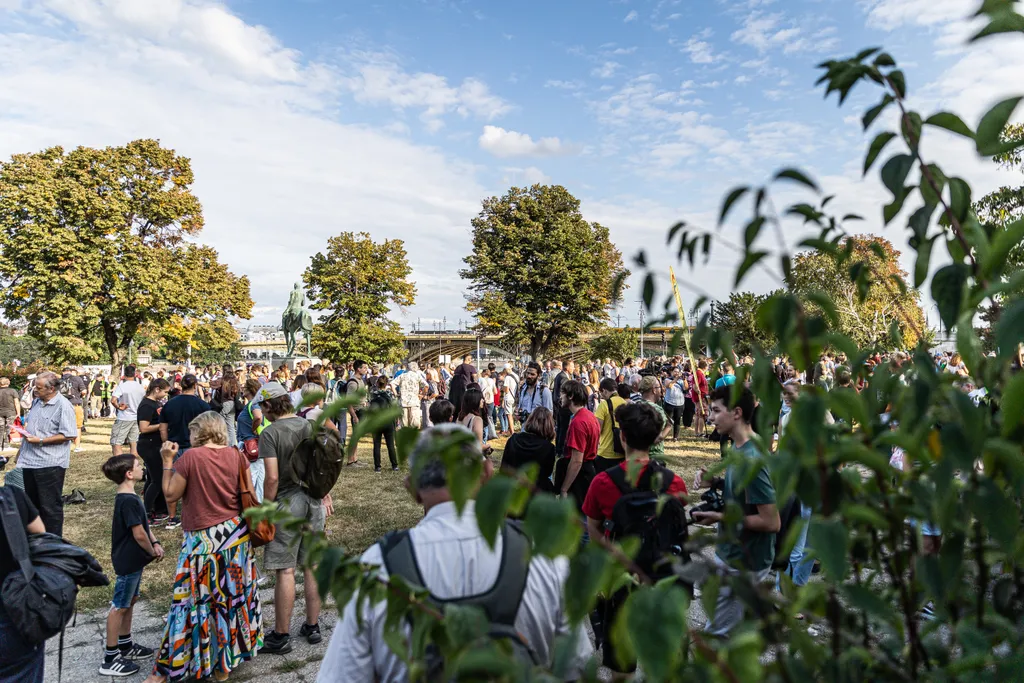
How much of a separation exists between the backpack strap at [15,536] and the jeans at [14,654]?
0.71 feet

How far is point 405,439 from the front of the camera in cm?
107

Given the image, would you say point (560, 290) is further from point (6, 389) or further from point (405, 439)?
point (405, 439)

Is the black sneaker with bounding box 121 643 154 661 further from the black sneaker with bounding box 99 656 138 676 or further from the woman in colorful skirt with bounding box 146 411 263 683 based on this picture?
the woman in colorful skirt with bounding box 146 411 263 683

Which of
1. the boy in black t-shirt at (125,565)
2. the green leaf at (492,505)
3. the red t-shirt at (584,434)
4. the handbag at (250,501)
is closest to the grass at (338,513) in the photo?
the boy in black t-shirt at (125,565)

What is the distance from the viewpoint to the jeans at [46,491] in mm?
6840

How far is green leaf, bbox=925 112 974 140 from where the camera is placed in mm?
1070

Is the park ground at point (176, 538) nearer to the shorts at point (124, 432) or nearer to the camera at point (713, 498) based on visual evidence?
the shorts at point (124, 432)

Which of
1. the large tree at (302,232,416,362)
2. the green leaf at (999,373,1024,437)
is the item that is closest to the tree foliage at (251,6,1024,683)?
the green leaf at (999,373,1024,437)

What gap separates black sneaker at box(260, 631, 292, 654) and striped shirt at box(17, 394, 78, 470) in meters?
3.52

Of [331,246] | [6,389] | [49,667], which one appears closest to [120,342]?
[331,246]

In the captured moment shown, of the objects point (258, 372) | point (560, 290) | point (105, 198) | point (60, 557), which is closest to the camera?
point (60, 557)

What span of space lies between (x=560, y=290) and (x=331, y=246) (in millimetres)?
16127

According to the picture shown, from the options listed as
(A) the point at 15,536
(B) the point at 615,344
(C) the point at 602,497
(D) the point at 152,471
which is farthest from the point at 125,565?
(B) the point at 615,344

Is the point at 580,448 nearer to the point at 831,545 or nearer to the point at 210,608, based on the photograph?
the point at 210,608
